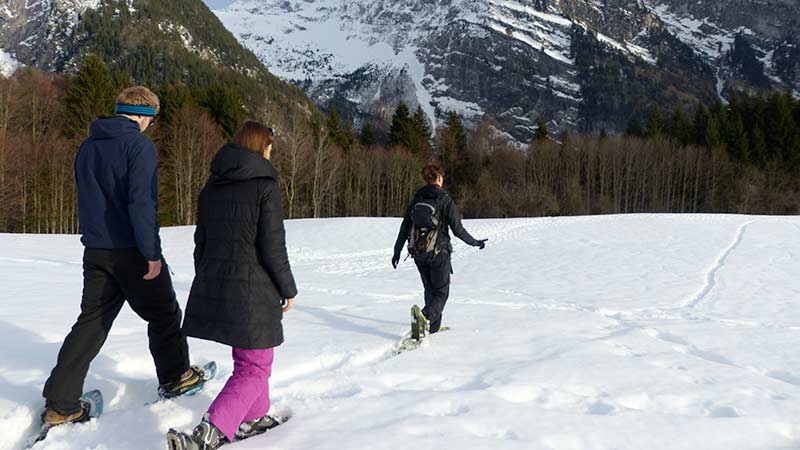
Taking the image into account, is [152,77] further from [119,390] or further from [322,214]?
[119,390]

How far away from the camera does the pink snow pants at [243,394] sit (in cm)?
255

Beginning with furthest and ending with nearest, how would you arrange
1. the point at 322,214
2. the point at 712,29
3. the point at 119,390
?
the point at 712,29
the point at 322,214
the point at 119,390

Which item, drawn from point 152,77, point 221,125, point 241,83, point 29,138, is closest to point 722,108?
point 221,125

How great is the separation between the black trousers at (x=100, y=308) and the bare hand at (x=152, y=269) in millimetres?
46

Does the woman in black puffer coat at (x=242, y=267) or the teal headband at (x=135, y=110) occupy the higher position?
the teal headband at (x=135, y=110)

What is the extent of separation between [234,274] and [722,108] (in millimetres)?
71926

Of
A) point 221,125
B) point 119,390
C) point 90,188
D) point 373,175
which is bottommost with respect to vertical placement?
point 119,390

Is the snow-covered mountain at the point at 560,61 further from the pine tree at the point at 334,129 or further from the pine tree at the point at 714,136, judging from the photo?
the pine tree at the point at 334,129

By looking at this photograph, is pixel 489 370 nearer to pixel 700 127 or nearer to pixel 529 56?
pixel 700 127

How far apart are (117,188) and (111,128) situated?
369 millimetres

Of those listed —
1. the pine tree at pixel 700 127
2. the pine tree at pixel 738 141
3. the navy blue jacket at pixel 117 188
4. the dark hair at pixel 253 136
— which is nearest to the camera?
the dark hair at pixel 253 136

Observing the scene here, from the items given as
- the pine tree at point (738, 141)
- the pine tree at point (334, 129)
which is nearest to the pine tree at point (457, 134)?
the pine tree at point (334, 129)

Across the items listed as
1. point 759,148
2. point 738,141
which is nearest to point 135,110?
point 738,141

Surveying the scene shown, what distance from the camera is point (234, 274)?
2713 mm
